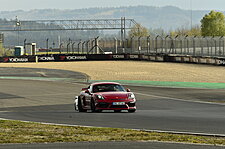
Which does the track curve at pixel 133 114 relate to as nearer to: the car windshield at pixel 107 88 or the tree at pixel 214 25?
the car windshield at pixel 107 88

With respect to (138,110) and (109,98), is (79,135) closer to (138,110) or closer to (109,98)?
(109,98)

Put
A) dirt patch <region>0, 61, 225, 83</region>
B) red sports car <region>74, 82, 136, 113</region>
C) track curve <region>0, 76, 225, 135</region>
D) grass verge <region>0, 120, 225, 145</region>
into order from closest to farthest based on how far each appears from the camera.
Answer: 1. grass verge <region>0, 120, 225, 145</region>
2. track curve <region>0, 76, 225, 135</region>
3. red sports car <region>74, 82, 136, 113</region>
4. dirt patch <region>0, 61, 225, 83</region>

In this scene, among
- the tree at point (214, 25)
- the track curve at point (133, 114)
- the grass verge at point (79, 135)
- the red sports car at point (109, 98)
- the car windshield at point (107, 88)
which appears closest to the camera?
the grass verge at point (79, 135)

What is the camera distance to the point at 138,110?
2344cm

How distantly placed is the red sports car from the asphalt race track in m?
0.32

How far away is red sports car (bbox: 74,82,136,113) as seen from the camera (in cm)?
2003

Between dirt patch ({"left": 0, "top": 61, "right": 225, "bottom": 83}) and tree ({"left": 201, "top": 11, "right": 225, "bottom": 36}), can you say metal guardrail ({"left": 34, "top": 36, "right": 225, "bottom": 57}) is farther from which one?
tree ({"left": 201, "top": 11, "right": 225, "bottom": 36})

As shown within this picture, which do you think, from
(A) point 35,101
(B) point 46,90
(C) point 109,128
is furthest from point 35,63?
(C) point 109,128

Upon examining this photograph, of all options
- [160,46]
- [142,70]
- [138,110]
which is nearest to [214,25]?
[160,46]

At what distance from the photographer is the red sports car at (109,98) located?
20.0 m

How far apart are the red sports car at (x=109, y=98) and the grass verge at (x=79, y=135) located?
159 inches

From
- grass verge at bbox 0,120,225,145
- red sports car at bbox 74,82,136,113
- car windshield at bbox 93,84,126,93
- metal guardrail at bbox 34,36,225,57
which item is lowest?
grass verge at bbox 0,120,225,145

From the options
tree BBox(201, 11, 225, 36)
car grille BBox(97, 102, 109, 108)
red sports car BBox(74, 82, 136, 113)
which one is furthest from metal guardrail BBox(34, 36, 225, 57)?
tree BBox(201, 11, 225, 36)

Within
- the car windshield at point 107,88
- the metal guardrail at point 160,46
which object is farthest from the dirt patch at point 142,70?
the car windshield at point 107,88
